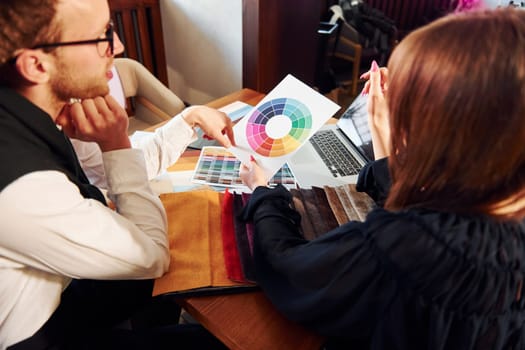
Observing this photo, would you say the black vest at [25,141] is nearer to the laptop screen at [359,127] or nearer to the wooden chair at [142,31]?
the laptop screen at [359,127]

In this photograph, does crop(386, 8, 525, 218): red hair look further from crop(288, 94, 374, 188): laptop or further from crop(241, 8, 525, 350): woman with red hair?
crop(288, 94, 374, 188): laptop

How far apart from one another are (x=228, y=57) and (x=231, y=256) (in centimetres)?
165

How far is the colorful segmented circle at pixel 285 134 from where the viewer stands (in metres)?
1.02

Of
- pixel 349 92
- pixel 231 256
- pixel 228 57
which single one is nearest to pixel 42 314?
pixel 231 256

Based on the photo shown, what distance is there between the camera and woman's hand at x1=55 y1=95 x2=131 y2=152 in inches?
29.6

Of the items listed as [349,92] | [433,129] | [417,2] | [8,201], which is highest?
[433,129]

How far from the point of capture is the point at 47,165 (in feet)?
1.96

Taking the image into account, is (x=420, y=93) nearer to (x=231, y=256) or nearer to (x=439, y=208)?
(x=439, y=208)

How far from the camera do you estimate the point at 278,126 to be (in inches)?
41.9

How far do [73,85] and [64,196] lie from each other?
237mm

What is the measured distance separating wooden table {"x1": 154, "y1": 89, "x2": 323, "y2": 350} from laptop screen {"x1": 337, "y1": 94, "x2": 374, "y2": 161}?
64 cm

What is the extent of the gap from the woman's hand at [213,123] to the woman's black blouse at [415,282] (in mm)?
505

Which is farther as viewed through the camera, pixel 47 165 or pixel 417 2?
pixel 417 2

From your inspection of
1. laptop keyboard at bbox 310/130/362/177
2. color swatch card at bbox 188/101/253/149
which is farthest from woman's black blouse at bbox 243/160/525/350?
color swatch card at bbox 188/101/253/149
